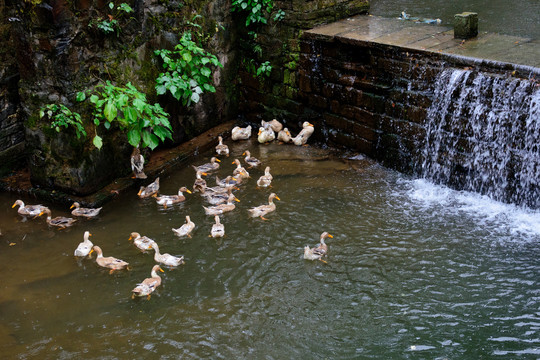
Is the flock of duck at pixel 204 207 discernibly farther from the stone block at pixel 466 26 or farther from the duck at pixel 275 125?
the stone block at pixel 466 26

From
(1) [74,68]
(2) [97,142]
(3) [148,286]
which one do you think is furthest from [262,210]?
(1) [74,68]

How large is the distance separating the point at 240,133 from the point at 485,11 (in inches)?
269

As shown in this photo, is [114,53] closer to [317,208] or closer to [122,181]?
[122,181]

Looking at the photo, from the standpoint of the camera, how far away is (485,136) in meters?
8.98

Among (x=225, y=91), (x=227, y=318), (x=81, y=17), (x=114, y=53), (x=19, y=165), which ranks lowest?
(x=227, y=318)

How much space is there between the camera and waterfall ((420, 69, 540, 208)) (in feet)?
27.9

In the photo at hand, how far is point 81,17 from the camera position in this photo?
28.8 ft

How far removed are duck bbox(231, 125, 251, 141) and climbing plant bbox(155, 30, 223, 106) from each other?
113cm

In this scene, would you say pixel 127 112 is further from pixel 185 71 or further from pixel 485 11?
pixel 485 11

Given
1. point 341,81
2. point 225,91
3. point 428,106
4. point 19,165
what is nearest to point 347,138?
point 341,81

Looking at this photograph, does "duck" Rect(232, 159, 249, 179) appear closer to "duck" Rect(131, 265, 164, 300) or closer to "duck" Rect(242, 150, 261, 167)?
"duck" Rect(242, 150, 261, 167)

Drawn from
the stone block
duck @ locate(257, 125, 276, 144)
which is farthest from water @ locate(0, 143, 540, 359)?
the stone block

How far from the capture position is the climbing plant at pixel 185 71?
10062 mm

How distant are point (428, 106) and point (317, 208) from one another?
2.53m
